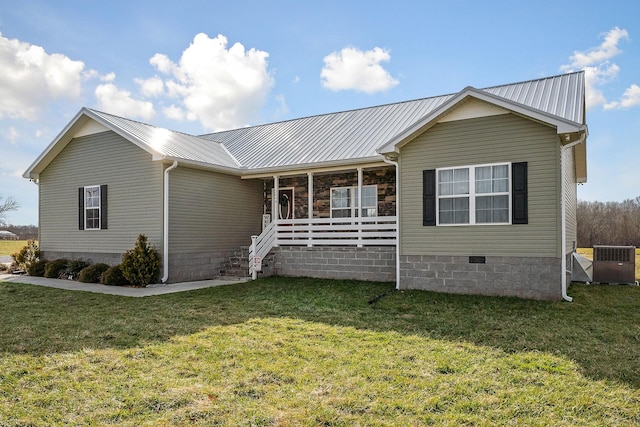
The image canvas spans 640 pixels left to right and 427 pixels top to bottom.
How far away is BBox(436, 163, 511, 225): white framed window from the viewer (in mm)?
9219

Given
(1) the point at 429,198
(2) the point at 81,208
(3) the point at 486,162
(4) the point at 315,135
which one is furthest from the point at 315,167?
(2) the point at 81,208

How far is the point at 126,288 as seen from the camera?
11219 millimetres

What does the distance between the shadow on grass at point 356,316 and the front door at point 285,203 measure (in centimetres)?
457

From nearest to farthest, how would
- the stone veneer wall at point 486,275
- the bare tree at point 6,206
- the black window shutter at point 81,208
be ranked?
1. the stone veneer wall at point 486,275
2. the black window shutter at point 81,208
3. the bare tree at point 6,206

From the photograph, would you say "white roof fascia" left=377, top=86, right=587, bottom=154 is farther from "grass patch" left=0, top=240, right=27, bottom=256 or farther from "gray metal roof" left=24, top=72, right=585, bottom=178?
"grass patch" left=0, top=240, right=27, bottom=256

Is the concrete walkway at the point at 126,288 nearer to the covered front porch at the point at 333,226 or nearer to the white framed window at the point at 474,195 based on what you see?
the covered front porch at the point at 333,226

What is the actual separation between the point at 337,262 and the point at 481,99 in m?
5.55

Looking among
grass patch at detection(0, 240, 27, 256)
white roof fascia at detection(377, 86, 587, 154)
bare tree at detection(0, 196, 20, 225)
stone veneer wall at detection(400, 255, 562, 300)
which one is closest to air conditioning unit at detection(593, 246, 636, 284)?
stone veneer wall at detection(400, 255, 562, 300)

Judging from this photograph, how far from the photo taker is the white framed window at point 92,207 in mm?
13523

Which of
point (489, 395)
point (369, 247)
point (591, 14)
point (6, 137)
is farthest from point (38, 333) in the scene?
point (6, 137)

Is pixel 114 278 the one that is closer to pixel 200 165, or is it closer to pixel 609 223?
pixel 200 165

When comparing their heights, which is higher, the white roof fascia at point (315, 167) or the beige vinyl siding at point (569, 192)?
the white roof fascia at point (315, 167)

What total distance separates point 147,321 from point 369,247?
633 cm

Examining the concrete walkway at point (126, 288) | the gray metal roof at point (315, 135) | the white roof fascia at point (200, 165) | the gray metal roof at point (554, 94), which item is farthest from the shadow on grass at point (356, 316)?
the gray metal roof at point (554, 94)
